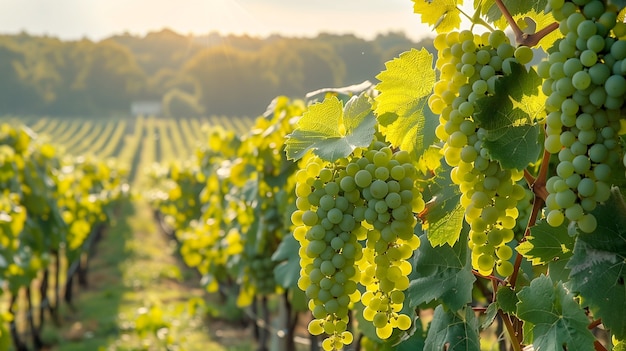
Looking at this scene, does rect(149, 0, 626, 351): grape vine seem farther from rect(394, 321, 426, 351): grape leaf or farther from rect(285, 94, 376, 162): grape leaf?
rect(394, 321, 426, 351): grape leaf

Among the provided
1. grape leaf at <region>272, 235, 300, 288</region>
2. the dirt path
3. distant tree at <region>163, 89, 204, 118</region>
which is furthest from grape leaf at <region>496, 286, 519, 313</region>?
distant tree at <region>163, 89, 204, 118</region>

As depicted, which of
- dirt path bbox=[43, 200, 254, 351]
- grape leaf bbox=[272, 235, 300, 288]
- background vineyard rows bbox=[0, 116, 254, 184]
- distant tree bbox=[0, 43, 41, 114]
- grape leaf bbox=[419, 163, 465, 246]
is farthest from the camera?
distant tree bbox=[0, 43, 41, 114]

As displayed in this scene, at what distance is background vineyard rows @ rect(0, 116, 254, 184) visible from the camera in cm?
4562

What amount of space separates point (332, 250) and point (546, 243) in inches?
14.3

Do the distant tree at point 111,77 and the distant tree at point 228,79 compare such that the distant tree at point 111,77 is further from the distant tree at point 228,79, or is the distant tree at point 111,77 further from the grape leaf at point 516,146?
the grape leaf at point 516,146

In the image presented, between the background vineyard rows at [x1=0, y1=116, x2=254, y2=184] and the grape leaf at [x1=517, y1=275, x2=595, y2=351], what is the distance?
36.5 meters

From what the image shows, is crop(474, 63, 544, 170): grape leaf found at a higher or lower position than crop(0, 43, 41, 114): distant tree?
lower

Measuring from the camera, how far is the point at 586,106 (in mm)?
804

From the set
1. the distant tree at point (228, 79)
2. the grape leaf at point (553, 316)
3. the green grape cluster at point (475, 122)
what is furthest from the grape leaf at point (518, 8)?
the distant tree at point (228, 79)

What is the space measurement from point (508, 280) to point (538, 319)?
0.19m

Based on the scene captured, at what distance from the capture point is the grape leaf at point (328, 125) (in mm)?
1196

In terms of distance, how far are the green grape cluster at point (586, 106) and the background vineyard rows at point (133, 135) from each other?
120ft

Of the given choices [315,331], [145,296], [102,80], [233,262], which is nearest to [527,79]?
[315,331]

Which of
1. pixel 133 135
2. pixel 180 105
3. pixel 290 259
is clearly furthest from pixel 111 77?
pixel 290 259
